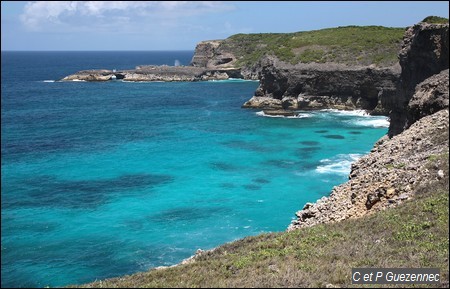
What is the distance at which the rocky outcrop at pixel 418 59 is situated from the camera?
4266 cm

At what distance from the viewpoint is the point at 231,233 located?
116 ft

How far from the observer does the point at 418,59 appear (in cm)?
4744

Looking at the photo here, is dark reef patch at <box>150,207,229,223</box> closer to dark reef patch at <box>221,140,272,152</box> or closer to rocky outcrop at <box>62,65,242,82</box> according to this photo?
dark reef patch at <box>221,140,272,152</box>

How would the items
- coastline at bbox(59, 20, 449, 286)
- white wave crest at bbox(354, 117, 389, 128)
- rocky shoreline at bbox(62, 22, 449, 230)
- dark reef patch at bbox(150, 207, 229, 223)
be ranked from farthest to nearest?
white wave crest at bbox(354, 117, 389, 128) → dark reef patch at bbox(150, 207, 229, 223) → rocky shoreline at bbox(62, 22, 449, 230) → coastline at bbox(59, 20, 449, 286)

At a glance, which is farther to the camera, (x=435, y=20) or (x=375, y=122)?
(x=375, y=122)

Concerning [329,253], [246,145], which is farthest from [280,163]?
[329,253]

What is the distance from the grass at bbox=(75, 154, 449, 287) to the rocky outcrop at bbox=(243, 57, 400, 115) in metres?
67.6

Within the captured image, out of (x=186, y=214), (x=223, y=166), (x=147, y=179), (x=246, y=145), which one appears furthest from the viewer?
(x=246, y=145)

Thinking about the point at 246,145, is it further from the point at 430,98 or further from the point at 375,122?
the point at 430,98

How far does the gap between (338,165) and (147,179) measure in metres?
21.4

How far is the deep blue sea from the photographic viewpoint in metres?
32.3

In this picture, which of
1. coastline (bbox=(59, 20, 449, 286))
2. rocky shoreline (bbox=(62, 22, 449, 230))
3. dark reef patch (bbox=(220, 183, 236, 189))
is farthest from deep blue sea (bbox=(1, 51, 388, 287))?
coastline (bbox=(59, 20, 449, 286))

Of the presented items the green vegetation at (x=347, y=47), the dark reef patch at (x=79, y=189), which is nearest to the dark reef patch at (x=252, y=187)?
the dark reef patch at (x=79, y=189)

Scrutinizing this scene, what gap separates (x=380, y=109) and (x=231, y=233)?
192 ft
